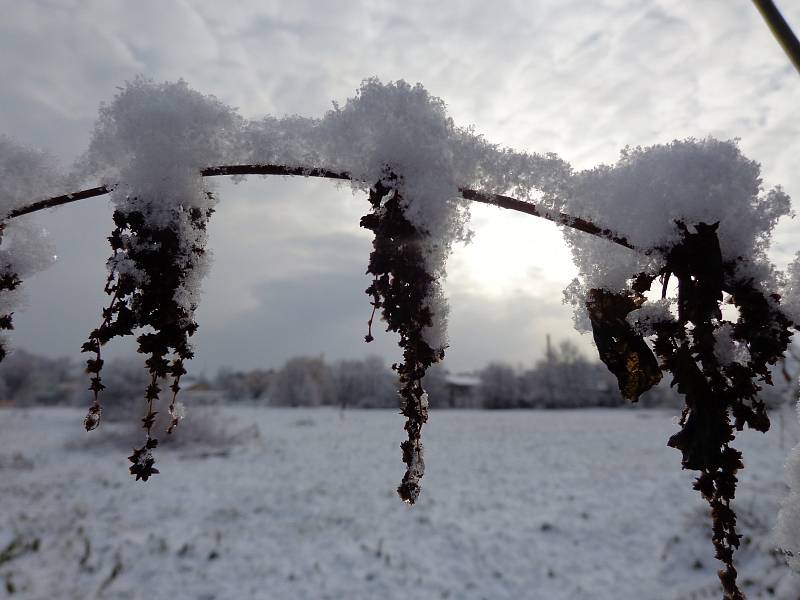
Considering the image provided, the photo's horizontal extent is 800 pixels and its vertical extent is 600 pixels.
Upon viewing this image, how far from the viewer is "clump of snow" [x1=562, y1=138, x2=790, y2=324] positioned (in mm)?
1066

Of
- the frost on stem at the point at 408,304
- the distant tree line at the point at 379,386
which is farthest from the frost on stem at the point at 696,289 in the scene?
the distant tree line at the point at 379,386

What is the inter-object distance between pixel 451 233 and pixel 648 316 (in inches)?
18.6

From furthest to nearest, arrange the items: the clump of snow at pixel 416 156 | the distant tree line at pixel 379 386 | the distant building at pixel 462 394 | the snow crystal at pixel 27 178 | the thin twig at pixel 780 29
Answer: the distant building at pixel 462 394 < the distant tree line at pixel 379 386 < the snow crystal at pixel 27 178 < the clump of snow at pixel 416 156 < the thin twig at pixel 780 29

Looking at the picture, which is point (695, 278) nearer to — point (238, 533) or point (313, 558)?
point (313, 558)

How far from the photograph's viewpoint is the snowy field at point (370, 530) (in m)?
7.19

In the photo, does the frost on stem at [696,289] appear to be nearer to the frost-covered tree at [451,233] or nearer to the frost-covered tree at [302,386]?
the frost-covered tree at [451,233]

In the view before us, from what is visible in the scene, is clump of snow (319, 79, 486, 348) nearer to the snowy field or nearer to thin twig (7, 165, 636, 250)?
thin twig (7, 165, 636, 250)

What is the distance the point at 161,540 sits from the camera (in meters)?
8.83

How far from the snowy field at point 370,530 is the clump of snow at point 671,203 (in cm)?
661

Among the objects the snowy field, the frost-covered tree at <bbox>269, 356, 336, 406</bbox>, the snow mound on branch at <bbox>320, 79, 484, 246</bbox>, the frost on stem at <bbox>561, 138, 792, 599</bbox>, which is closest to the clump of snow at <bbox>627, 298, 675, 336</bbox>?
the frost on stem at <bbox>561, 138, 792, 599</bbox>

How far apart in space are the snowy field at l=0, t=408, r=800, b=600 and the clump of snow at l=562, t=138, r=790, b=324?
6615mm

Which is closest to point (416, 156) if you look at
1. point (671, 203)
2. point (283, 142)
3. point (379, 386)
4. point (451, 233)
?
point (451, 233)

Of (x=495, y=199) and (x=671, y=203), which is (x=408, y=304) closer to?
(x=495, y=199)

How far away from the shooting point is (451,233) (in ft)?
3.63
